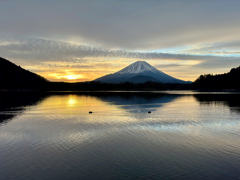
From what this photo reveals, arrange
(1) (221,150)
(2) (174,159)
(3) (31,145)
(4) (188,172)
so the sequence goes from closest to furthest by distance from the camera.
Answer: (4) (188,172)
(2) (174,159)
(1) (221,150)
(3) (31,145)

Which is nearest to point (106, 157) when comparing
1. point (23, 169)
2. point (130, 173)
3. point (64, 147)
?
point (130, 173)

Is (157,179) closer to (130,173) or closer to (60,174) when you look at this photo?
(130,173)

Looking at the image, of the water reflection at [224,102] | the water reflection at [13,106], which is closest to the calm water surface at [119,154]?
the water reflection at [13,106]

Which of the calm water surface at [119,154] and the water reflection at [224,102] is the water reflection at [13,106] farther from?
the water reflection at [224,102]

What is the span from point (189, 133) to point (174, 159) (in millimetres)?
8957

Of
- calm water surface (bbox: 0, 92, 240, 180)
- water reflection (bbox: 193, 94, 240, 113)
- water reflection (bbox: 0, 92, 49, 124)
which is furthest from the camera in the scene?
water reflection (bbox: 193, 94, 240, 113)

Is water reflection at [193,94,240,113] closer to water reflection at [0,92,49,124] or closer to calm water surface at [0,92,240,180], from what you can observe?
calm water surface at [0,92,240,180]

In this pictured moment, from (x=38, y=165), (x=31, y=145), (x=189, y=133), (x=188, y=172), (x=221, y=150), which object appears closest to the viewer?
(x=188, y=172)

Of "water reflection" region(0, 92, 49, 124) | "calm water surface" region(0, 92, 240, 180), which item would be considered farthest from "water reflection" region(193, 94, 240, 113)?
"water reflection" region(0, 92, 49, 124)

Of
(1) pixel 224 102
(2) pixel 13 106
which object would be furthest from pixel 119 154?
(1) pixel 224 102

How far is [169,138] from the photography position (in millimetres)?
19547

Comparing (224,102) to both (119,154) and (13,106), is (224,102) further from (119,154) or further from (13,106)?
(13,106)

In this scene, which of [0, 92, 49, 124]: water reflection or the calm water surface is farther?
[0, 92, 49, 124]: water reflection

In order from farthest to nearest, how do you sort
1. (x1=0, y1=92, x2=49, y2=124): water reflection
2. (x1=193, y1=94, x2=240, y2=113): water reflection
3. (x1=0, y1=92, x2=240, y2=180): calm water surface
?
(x1=193, y1=94, x2=240, y2=113): water reflection
(x1=0, y1=92, x2=49, y2=124): water reflection
(x1=0, y1=92, x2=240, y2=180): calm water surface
